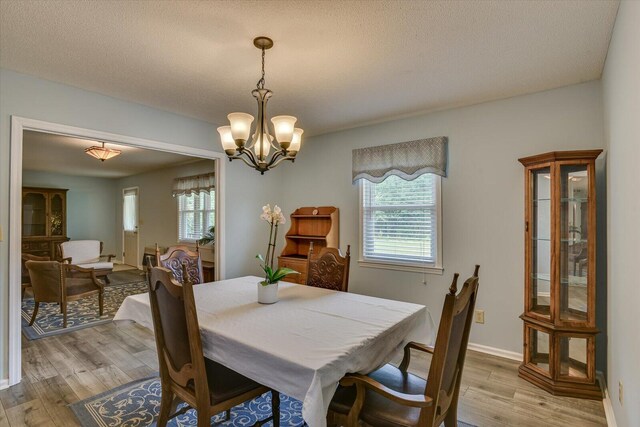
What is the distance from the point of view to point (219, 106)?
11.2 feet

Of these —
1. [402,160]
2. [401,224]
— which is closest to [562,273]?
[401,224]

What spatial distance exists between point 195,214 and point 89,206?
4.28 m

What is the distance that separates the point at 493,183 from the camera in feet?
10.4

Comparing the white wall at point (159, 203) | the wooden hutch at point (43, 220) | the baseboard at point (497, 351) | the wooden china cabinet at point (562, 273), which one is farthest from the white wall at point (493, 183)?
the wooden hutch at point (43, 220)

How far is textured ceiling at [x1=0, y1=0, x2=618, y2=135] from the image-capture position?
1.84 meters

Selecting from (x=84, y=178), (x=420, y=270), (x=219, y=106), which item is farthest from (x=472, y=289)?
(x=84, y=178)

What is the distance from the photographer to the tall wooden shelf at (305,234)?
4152 mm

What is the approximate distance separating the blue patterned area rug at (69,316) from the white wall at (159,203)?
200 centimetres

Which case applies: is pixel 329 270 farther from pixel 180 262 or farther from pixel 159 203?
pixel 159 203

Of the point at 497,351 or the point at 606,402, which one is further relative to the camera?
the point at 497,351

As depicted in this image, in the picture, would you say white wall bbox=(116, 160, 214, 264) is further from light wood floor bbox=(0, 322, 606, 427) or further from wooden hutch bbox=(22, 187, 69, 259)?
light wood floor bbox=(0, 322, 606, 427)

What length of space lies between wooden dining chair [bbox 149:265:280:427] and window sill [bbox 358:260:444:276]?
221 centimetres

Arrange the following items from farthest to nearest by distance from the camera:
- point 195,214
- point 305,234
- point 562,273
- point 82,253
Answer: point 195,214
point 82,253
point 305,234
point 562,273

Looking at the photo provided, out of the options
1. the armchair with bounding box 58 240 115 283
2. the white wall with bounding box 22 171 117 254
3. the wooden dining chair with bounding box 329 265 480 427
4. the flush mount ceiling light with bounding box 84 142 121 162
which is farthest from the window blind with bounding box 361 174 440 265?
the white wall with bounding box 22 171 117 254
